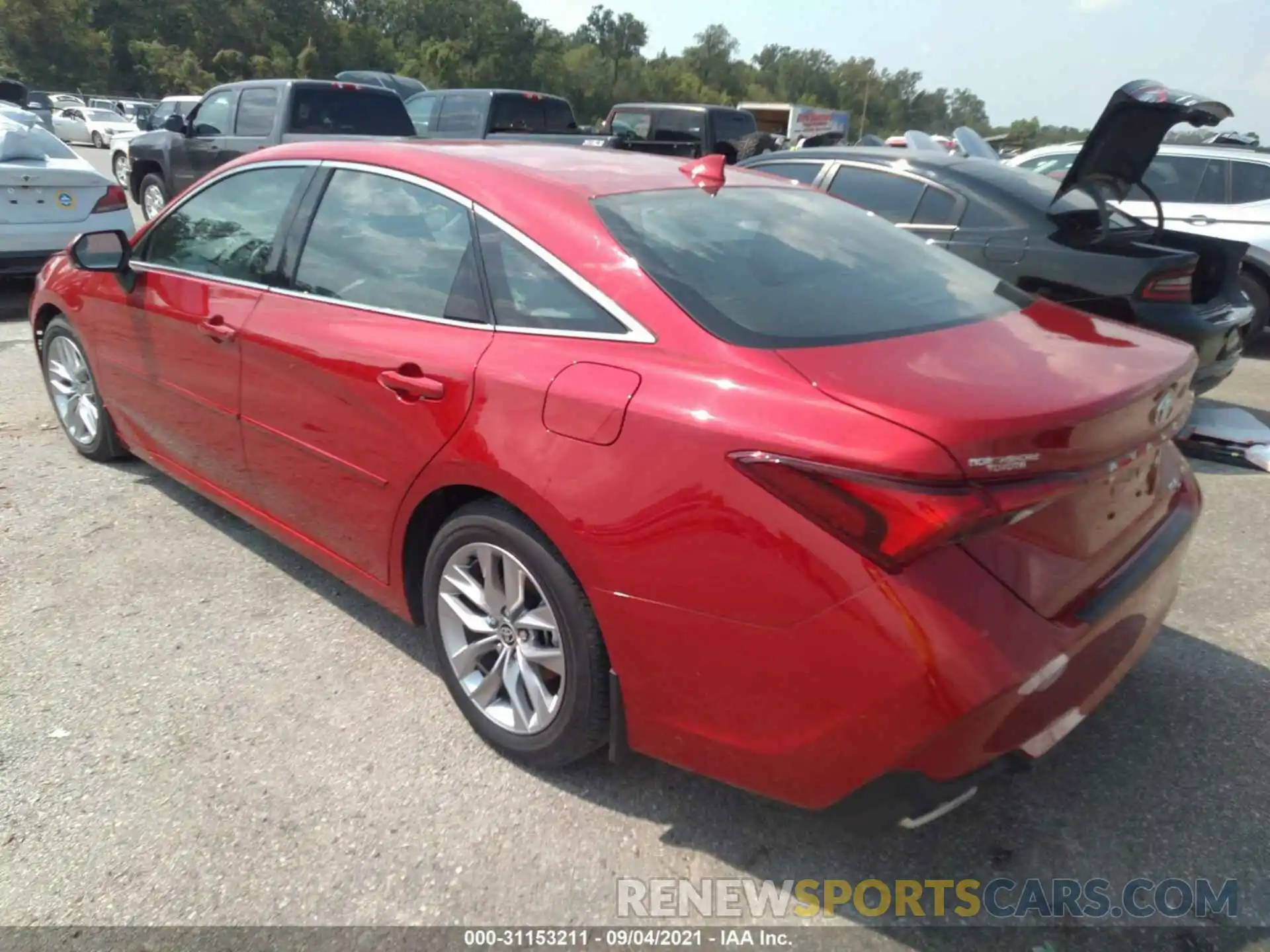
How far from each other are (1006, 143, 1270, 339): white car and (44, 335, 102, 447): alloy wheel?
6.67 meters

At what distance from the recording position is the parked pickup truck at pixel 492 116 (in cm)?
1372

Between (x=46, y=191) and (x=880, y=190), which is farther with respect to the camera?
(x=46, y=191)

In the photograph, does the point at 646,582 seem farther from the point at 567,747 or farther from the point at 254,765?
the point at 254,765

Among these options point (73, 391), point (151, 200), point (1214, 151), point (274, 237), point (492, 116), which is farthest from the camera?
point (492, 116)

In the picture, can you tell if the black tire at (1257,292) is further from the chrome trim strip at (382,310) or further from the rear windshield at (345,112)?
the rear windshield at (345,112)

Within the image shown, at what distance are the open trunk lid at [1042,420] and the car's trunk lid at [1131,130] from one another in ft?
8.61

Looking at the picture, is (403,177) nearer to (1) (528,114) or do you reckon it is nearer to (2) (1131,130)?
(2) (1131,130)

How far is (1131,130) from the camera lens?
4734 millimetres

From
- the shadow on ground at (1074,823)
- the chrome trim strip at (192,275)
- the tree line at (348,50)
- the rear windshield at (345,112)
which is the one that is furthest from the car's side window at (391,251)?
the tree line at (348,50)

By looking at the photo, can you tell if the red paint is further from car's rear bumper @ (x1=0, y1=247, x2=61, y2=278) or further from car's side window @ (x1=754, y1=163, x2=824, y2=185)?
car's rear bumper @ (x1=0, y1=247, x2=61, y2=278)

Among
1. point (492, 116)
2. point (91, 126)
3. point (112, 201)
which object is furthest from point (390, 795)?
point (91, 126)

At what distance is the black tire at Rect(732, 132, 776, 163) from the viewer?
13.8m

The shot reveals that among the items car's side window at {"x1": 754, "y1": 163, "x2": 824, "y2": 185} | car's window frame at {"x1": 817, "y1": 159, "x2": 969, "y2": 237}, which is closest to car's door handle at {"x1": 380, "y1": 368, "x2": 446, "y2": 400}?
car's window frame at {"x1": 817, "y1": 159, "x2": 969, "y2": 237}

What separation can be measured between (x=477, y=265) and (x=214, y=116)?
1062 cm
